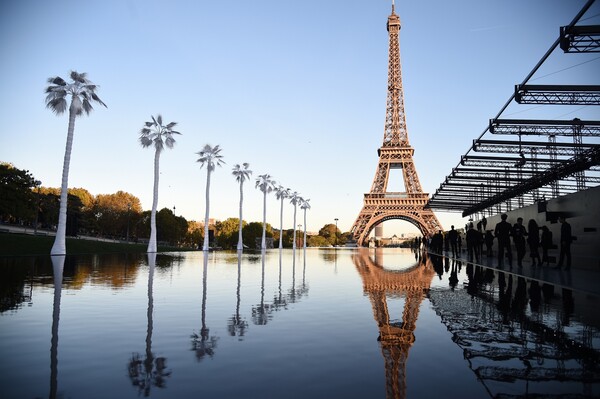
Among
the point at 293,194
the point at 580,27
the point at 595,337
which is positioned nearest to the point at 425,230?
the point at 293,194

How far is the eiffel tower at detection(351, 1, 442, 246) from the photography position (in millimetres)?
68812

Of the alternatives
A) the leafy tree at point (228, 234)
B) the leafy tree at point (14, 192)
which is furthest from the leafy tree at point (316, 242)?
the leafy tree at point (14, 192)

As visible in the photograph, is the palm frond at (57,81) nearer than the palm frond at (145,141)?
Yes

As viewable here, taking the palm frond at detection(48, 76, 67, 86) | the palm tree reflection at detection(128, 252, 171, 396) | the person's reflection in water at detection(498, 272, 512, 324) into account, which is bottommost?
the palm tree reflection at detection(128, 252, 171, 396)

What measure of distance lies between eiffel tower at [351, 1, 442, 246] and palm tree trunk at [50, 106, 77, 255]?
154 ft

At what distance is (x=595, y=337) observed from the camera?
4.73m

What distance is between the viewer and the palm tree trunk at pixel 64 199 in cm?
2444

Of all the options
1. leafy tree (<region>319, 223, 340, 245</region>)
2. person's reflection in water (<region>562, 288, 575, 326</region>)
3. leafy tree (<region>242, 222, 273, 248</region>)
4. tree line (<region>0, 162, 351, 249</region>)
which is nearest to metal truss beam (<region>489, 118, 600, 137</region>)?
person's reflection in water (<region>562, 288, 575, 326</region>)

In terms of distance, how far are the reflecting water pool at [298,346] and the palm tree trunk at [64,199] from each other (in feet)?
60.2

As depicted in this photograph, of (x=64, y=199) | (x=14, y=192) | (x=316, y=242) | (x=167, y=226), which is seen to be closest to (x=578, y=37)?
(x=64, y=199)

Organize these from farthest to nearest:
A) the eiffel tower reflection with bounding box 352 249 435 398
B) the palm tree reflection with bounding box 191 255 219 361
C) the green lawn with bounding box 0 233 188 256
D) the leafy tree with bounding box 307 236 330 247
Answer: the leafy tree with bounding box 307 236 330 247 < the green lawn with bounding box 0 233 188 256 < the palm tree reflection with bounding box 191 255 219 361 < the eiffel tower reflection with bounding box 352 249 435 398

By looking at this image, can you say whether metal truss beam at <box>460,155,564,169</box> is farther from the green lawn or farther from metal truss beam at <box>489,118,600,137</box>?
the green lawn

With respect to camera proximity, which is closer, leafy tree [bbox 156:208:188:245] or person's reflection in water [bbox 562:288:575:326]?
person's reflection in water [bbox 562:288:575:326]

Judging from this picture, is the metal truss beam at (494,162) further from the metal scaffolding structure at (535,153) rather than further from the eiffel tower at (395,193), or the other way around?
the eiffel tower at (395,193)
